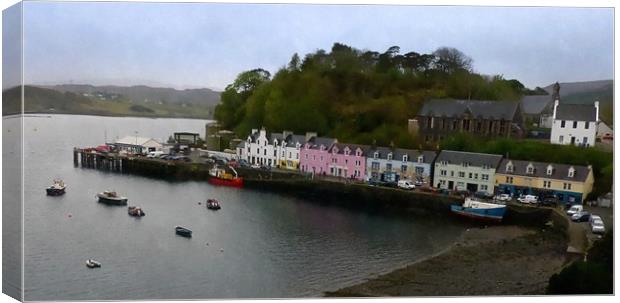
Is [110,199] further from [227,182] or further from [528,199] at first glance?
[528,199]

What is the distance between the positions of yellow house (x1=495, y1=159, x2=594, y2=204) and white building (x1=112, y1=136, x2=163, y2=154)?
10.2 feet

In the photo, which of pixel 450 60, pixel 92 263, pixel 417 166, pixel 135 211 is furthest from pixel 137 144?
pixel 450 60

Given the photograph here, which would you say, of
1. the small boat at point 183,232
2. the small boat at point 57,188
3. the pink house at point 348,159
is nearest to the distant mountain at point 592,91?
the pink house at point 348,159

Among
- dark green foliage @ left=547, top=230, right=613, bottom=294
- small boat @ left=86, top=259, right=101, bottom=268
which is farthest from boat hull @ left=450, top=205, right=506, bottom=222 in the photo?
small boat @ left=86, top=259, right=101, bottom=268

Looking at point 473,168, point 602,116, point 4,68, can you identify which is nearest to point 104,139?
point 4,68

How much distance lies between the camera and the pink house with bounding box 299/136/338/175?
6.40 meters

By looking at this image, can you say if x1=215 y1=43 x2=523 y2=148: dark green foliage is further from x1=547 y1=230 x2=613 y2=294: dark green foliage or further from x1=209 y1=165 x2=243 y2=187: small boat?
x1=547 y1=230 x2=613 y2=294: dark green foliage

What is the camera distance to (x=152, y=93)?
6043 mm

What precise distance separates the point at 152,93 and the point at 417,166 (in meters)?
2.44

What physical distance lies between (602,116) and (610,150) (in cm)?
31

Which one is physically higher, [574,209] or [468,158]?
[468,158]

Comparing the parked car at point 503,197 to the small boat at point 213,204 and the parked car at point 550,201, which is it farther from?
the small boat at point 213,204

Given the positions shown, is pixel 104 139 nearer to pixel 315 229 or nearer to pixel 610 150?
pixel 315 229

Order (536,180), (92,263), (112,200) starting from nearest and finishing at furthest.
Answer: (92,263) < (112,200) < (536,180)
